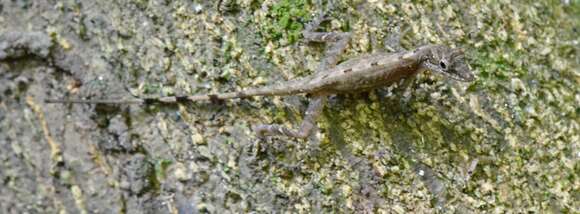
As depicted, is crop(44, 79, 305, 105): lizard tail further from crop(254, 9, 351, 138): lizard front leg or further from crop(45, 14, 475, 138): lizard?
crop(254, 9, 351, 138): lizard front leg

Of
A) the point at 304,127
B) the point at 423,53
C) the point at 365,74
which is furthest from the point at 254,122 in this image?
the point at 423,53

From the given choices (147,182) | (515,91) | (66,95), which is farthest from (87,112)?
(515,91)

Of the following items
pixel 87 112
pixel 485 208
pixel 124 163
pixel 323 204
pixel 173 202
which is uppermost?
pixel 87 112

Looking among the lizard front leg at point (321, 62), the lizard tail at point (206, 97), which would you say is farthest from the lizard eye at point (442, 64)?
the lizard tail at point (206, 97)

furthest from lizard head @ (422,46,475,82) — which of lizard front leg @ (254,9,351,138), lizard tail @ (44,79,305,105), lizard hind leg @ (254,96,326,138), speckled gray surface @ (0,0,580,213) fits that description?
lizard tail @ (44,79,305,105)

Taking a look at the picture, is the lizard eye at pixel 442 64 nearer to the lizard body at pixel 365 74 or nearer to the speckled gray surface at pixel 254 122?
the lizard body at pixel 365 74

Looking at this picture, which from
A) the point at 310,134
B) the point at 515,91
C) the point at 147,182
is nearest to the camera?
the point at 147,182

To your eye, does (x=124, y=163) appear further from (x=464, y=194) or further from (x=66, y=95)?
(x=464, y=194)

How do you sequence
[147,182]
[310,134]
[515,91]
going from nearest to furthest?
[147,182], [310,134], [515,91]
